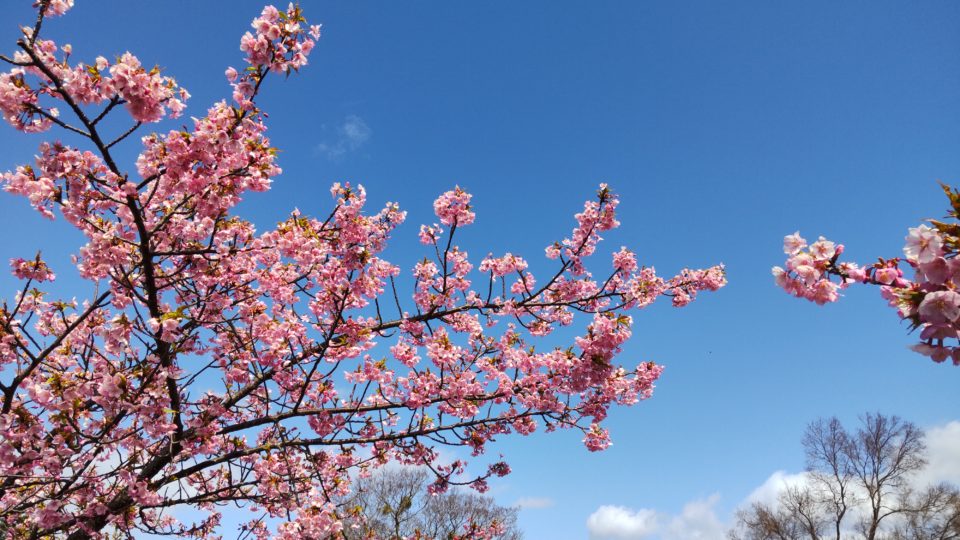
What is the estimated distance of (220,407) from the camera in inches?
201

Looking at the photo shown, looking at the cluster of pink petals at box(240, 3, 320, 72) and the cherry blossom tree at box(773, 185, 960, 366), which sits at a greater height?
the cluster of pink petals at box(240, 3, 320, 72)

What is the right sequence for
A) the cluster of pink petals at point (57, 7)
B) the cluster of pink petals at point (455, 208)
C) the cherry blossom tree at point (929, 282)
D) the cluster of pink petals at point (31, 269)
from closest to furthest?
the cherry blossom tree at point (929, 282) < the cluster of pink petals at point (57, 7) < the cluster of pink petals at point (31, 269) < the cluster of pink petals at point (455, 208)

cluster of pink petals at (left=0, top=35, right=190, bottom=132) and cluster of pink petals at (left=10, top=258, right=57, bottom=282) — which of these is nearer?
cluster of pink petals at (left=0, top=35, right=190, bottom=132)

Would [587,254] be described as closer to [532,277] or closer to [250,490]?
[532,277]

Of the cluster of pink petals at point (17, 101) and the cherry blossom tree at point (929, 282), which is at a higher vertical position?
the cluster of pink petals at point (17, 101)

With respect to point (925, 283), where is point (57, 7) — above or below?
above

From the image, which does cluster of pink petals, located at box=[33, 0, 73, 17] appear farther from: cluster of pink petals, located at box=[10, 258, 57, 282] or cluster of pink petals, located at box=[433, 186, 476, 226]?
cluster of pink petals, located at box=[433, 186, 476, 226]

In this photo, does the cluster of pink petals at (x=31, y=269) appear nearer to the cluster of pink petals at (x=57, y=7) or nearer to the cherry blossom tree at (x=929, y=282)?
the cluster of pink petals at (x=57, y=7)

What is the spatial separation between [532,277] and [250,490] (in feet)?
15.3

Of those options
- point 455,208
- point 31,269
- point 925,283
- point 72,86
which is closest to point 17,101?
point 72,86

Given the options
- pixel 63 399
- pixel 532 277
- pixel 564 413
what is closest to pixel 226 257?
pixel 63 399

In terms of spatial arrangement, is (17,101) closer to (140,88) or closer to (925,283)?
(140,88)

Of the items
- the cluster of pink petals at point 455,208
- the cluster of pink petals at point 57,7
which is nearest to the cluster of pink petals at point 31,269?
the cluster of pink petals at point 57,7

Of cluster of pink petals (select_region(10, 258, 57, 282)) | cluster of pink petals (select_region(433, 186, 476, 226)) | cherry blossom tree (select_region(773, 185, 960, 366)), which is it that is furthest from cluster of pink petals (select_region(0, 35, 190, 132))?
cherry blossom tree (select_region(773, 185, 960, 366))
